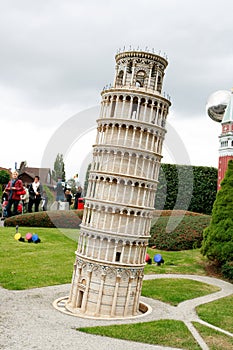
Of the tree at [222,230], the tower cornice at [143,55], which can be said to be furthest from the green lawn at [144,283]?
the tower cornice at [143,55]

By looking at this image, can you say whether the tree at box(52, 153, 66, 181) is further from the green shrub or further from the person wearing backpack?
the green shrub

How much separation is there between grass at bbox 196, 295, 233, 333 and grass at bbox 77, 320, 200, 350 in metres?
2.57

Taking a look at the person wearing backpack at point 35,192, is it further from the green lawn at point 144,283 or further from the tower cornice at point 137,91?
the tower cornice at point 137,91

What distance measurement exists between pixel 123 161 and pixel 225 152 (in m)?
41.3

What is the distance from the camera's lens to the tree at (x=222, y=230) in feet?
117

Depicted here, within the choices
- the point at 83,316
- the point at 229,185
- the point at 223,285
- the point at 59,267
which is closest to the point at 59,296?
the point at 83,316

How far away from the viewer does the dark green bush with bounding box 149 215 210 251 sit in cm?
4472

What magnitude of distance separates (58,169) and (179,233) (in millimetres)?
22769

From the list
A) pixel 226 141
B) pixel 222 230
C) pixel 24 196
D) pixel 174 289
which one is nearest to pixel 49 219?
pixel 24 196

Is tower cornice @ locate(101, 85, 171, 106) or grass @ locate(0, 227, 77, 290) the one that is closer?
tower cornice @ locate(101, 85, 171, 106)

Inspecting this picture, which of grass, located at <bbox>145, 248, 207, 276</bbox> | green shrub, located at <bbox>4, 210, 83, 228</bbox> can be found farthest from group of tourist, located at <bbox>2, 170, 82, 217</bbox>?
grass, located at <bbox>145, 248, 207, 276</bbox>

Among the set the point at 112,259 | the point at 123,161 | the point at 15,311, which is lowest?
the point at 15,311

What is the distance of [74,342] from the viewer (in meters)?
18.6

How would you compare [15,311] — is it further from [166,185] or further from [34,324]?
[166,185]
